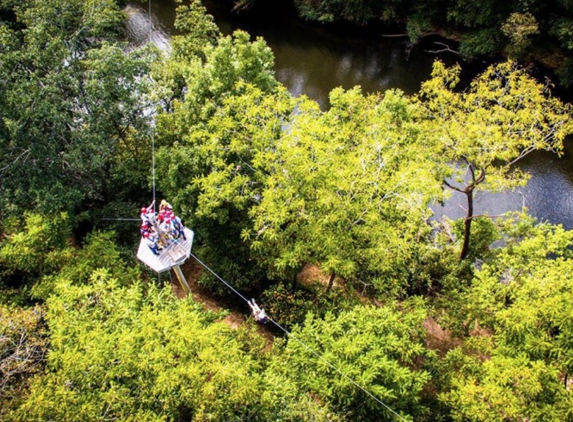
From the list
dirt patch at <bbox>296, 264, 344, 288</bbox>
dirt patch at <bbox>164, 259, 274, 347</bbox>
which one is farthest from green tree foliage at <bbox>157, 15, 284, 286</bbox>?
dirt patch at <bbox>296, 264, 344, 288</bbox>

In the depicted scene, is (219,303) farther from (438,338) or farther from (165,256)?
(438,338)

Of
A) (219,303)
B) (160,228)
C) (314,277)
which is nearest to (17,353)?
(160,228)

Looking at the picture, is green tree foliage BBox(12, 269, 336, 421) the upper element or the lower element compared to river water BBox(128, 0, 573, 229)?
lower

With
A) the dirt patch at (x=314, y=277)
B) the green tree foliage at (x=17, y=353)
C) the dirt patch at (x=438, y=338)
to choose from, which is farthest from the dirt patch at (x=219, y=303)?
the dirt patch at (x=438, y=338)

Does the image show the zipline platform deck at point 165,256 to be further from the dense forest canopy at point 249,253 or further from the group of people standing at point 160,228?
the dense forest canopy at point 249,253

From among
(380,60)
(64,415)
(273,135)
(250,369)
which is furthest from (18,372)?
(380,60)

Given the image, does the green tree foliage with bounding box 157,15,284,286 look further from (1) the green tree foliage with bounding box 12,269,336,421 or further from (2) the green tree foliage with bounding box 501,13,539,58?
(2) the green tree foliage with bounding box 501,13,539,58

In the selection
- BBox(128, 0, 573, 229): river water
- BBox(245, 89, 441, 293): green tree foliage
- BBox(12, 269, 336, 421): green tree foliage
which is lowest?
BBox(12, 269, 336, 421): green tree foliage
